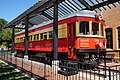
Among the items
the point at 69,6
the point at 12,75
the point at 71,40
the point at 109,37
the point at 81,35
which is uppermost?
the point at 69,6

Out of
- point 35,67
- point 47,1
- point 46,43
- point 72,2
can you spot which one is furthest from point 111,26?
point 35,67

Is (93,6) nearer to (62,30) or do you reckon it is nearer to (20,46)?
(62,30)

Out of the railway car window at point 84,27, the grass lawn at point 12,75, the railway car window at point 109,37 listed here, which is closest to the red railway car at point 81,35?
the railway car window at point 84,27

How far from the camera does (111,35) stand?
20000mm

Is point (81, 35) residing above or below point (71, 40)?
above

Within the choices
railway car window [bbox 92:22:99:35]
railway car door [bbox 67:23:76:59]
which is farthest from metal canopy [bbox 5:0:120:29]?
railway car door [bbox 67:23:76:59]

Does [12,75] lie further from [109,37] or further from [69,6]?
[109,37]

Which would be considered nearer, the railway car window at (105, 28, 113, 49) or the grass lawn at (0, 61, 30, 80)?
the grass lawn at (0, 61, 30, 80)

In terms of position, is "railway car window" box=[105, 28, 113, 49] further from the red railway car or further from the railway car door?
the railway car door

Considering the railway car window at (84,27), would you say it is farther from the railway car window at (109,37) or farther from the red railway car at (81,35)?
the railway car window at (109,37)

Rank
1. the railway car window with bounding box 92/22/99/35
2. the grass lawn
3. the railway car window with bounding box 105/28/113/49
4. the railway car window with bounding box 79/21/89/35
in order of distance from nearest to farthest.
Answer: the grass lawn
the railway car window with bounding box 79/21/89/35
the railway car window with bounding box 92/22/99/35
the railway car window with bounding box 105/28/113/49

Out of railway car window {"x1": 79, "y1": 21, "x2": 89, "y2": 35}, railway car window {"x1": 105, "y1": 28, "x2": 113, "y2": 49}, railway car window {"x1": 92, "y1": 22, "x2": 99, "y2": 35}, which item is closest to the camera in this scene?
railway car window {"x1": 79, "y1": 21, "x2": 89, "y2": 35}

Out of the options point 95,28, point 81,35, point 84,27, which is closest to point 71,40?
point 81,35

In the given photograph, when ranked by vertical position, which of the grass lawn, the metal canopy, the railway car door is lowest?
the grass lawn
